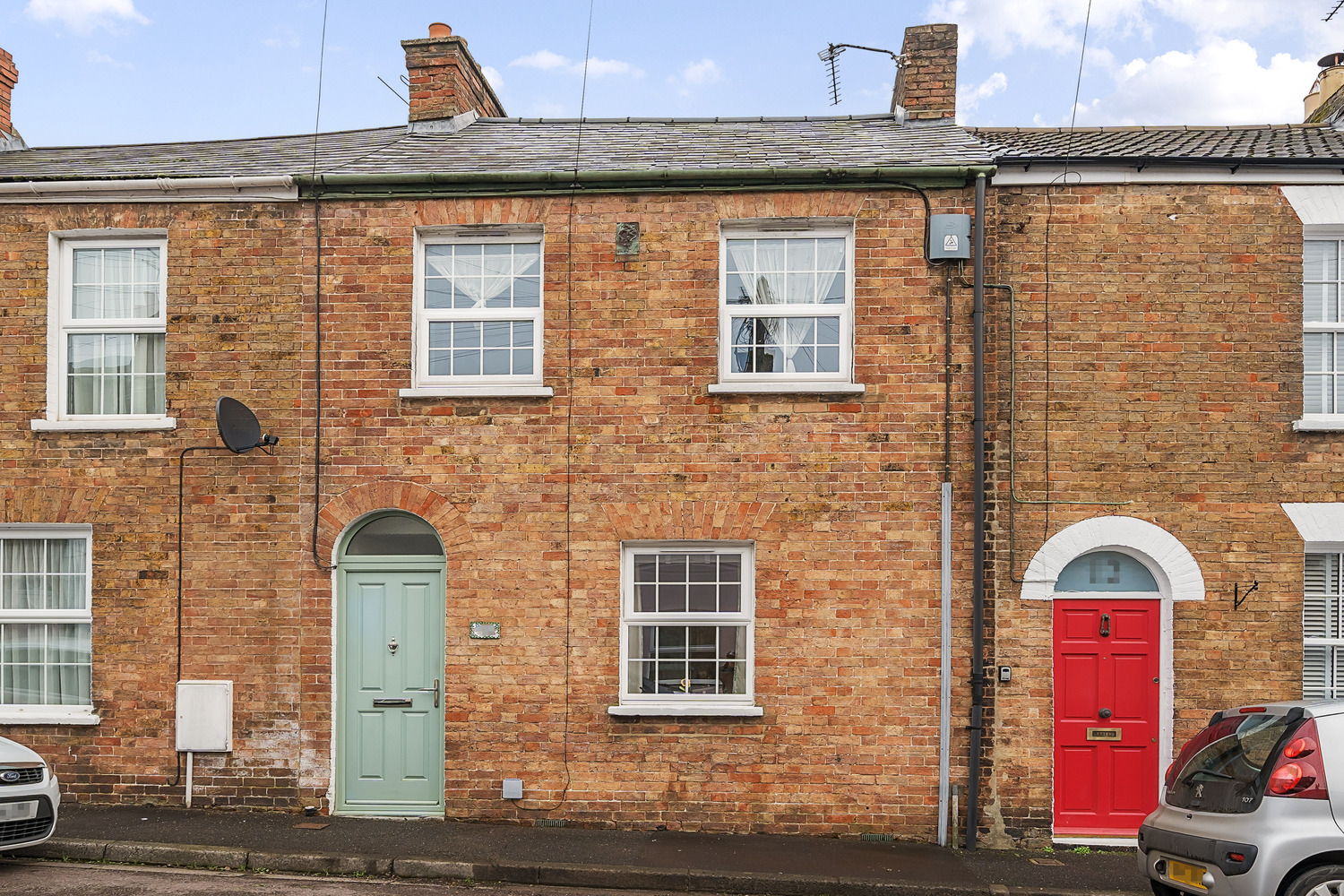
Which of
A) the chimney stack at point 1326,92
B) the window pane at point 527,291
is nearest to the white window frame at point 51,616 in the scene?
the window pane at point 527,291

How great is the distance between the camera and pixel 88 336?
351 inches

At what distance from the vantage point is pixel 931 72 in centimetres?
1013

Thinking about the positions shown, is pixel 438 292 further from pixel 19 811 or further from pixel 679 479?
pixel 19 811

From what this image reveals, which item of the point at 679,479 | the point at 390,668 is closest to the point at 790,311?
the point at 679,479

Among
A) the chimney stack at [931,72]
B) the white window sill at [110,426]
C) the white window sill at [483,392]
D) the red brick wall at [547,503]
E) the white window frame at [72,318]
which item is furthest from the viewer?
the chimney stack at [931,72]

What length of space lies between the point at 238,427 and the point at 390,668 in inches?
101

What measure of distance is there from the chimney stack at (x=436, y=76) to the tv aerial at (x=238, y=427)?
4.45m

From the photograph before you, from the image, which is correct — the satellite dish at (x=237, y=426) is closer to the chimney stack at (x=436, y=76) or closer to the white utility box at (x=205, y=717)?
the white utility box at (x=205, y=717)

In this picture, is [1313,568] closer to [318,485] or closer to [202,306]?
[318,485]

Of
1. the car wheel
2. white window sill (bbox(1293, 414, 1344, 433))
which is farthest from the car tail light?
white window sill (bbox(1293, 414, 1344, 433))

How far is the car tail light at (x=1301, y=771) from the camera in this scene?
521 cm

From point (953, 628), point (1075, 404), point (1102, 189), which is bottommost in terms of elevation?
point (953, 628)

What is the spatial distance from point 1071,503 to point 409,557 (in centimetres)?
597

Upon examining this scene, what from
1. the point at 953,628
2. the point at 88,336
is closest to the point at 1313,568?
the point at 953,628
